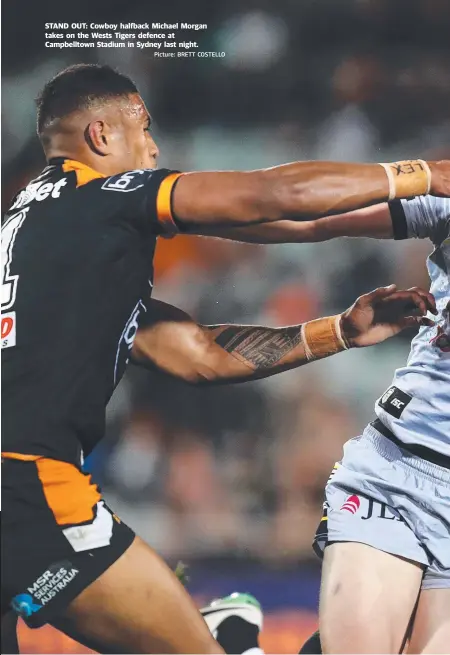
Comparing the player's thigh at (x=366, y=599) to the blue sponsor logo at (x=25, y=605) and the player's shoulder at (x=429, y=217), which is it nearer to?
the blue sponsor logo at (x=25, y=605)

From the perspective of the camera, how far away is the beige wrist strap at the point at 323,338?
2.50 m

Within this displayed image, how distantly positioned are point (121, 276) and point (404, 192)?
0.77m

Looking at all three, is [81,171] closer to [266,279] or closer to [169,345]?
[169,345]

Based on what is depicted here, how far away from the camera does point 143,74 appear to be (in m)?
2.61

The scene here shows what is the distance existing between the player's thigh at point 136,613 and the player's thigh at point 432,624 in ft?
1.93

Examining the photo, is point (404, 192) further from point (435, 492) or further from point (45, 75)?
point (45, 75)

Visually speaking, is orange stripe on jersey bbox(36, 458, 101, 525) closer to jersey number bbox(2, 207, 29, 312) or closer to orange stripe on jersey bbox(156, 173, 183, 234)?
jersey number bbox(2, 207, 29, 312)

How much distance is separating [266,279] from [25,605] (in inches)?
50.4

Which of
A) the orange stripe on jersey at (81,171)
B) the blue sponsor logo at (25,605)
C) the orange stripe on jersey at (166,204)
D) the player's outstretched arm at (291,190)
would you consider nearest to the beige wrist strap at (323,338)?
the player's outstretched arm at (291,190)

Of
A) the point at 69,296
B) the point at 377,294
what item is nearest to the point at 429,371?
the point at 377,294

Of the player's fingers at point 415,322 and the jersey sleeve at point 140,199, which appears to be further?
the player's fingers at point 415,322

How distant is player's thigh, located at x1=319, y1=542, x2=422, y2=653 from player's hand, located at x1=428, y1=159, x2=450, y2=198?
3.21ft

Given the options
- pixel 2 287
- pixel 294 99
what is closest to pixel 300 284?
pixel 294 99

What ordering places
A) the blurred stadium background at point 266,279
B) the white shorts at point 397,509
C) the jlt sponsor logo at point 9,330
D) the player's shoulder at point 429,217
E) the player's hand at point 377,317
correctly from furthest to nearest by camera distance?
the blurred stadium background at point 266,279 < the player's hand at point 377,317 < the player's shoulder at point 429,217 < the white shorts at point 397,509 < the jlt sponsor logo at point 9,330
